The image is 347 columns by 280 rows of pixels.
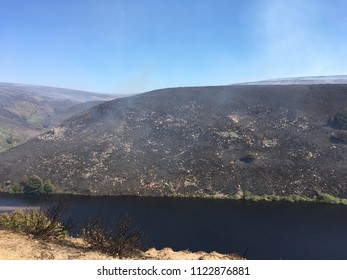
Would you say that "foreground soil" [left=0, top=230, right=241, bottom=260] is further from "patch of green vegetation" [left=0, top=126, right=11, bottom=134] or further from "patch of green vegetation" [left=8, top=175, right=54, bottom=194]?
"patch of green vegetation" [left=0, top=126, right=11, bottom=134]

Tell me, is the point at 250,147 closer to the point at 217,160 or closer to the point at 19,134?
the point at 217,160

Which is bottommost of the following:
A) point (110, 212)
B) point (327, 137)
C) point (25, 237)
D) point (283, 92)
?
point (110, 212)

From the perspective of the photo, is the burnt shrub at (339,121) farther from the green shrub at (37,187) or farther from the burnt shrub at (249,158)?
the green shrub at (37,187)

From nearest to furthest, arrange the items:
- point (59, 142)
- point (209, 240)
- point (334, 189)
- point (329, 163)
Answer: point (209, 240) → point (334, 189) → point (329, 163) → point (59, 142)

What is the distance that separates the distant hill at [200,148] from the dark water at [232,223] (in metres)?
5.17

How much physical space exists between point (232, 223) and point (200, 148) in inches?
1109

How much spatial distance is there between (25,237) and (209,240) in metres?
19.8

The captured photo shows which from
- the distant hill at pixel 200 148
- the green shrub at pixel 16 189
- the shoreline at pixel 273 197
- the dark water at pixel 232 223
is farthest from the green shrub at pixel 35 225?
the green shrub at pixel 16 189

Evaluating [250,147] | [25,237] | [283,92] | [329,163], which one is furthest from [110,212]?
[283,92]

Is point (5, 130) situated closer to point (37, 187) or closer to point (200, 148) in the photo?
point (37, 187)

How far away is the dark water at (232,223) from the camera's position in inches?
1221

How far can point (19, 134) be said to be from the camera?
354 feet

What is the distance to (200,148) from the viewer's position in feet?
214

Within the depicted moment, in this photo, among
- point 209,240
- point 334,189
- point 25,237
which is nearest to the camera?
point 25,237
